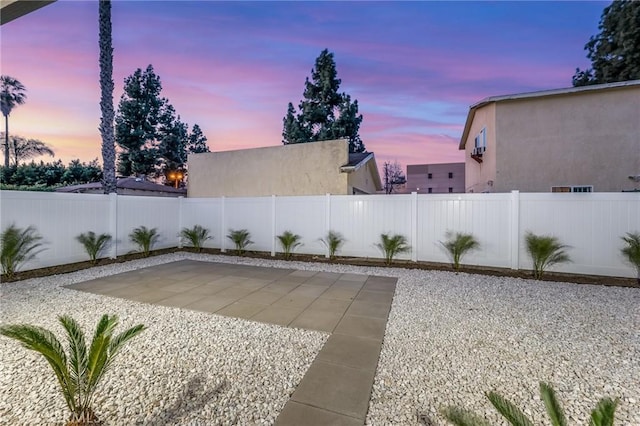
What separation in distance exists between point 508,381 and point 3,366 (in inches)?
192

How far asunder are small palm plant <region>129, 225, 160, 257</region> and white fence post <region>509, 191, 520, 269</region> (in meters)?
10.5

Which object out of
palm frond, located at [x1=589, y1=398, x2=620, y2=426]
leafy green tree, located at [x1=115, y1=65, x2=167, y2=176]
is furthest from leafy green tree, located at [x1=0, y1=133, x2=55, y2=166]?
palm frond, located at [x1=589, y1=398, x2=620, y2=426]

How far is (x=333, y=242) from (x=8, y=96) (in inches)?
1368

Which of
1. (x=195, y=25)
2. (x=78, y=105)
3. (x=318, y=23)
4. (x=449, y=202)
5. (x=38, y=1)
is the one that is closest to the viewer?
(x=38, y=1)

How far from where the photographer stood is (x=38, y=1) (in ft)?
7.50

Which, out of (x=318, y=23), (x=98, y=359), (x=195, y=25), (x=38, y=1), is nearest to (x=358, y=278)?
(x=98, y=359)

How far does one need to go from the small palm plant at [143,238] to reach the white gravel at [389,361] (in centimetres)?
394

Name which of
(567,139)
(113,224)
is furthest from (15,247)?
(567,139)

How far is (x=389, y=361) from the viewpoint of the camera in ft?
9.37

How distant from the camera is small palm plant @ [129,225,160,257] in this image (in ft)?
28.6

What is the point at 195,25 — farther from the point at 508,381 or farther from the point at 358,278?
the point at 508,381

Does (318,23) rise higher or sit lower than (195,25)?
higher

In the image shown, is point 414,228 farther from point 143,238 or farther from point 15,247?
point 15,247

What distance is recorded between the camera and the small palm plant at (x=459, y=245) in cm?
689
